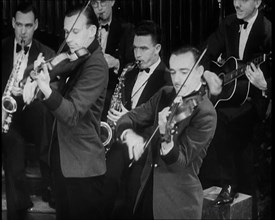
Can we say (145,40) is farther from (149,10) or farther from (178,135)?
(178,135)

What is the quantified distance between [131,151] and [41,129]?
2.03ft

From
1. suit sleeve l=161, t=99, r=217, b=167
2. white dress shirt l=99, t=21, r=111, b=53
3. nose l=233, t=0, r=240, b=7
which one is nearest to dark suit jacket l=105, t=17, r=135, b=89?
white dress shirt l=99, t=21, r=111, b=53

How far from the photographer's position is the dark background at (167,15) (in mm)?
4727

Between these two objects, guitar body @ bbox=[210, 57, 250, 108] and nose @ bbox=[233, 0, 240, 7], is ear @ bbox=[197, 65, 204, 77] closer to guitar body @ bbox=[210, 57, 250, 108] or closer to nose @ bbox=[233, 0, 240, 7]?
guitar body @ bbox=[210, 57, 250, 108]

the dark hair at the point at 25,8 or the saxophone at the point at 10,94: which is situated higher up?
the dark hair at the point at 25,8

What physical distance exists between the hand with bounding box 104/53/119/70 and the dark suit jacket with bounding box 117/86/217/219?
1.08 feet

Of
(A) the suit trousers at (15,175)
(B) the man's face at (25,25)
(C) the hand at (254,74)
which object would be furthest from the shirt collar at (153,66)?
(A) the suit trousers at (15,175)

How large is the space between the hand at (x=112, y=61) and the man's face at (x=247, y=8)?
2.90 feet

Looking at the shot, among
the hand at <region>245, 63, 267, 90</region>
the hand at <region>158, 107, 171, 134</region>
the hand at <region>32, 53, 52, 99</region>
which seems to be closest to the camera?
the hand at <region>32, 53, 52, 99</region>

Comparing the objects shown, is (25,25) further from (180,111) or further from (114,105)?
(180,111)

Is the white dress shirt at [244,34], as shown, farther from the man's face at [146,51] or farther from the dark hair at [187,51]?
the man's face at [146,51]

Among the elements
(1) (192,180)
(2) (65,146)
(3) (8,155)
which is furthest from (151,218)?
(3) (8,155)

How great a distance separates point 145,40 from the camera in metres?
4.76

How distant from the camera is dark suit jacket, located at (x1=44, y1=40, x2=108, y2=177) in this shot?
183 inches
